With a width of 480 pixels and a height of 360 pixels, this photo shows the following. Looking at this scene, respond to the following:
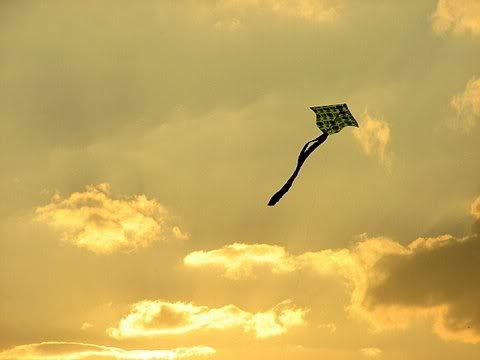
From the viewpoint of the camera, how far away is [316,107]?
47.2 m

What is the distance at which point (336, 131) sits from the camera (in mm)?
45594

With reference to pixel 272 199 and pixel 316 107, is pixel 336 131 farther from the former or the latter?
pixel 272 199

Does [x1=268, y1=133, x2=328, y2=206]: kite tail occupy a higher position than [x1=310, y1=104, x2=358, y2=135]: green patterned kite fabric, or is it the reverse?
[x1=310, y1=104, x2=358, y2=135]: green patterned kite fabric

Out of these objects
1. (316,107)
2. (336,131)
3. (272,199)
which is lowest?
(272,199)

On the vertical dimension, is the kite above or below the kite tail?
above

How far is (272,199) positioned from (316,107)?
11257 mm

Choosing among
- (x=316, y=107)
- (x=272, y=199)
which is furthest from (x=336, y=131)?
(x=272, y=199)

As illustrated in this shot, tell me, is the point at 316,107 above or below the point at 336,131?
above

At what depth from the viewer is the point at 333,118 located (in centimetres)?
4669

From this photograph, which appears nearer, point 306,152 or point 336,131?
point 306,152

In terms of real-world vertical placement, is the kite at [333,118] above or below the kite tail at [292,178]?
above

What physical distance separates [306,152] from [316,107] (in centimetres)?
742

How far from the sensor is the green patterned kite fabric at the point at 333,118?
4603 cm

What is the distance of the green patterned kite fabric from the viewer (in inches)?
1812
